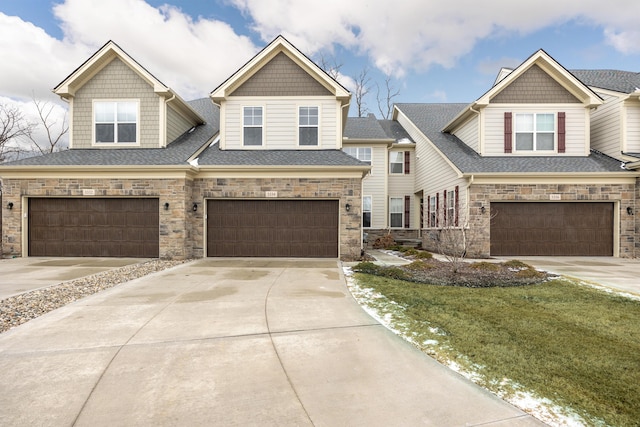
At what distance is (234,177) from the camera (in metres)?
12.4

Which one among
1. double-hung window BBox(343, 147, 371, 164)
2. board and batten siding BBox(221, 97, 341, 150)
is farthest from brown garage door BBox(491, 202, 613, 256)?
double-hung window BBox(343, 147, 371, 164)

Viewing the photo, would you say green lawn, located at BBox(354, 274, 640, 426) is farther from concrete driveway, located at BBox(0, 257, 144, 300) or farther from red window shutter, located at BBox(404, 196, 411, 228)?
red window shutter, located at BBox(404, 196, 411, 228)

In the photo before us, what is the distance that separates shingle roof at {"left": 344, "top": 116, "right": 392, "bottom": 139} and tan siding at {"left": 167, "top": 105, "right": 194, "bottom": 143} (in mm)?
8810

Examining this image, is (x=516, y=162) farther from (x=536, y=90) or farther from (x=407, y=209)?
(x=407, y=209)

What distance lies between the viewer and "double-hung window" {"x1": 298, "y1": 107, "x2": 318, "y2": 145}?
13516mm

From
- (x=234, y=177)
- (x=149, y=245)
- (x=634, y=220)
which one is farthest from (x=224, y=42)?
(x=634, y=220)

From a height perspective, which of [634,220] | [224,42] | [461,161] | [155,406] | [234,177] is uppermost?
[224,42]

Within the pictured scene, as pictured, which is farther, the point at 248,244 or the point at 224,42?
the point at 224,42

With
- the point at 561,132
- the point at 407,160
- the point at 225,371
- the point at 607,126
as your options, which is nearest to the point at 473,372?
the point at 225,371

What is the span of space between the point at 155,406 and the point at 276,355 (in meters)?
1.34

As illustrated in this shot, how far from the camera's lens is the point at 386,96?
32.7 m

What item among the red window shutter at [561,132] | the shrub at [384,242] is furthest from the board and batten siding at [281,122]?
the red window shutter at [561,132]

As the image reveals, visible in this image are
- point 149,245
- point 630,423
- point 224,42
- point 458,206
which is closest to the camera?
point 630,423

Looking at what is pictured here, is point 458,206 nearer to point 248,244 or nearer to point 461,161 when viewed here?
point 461,161
